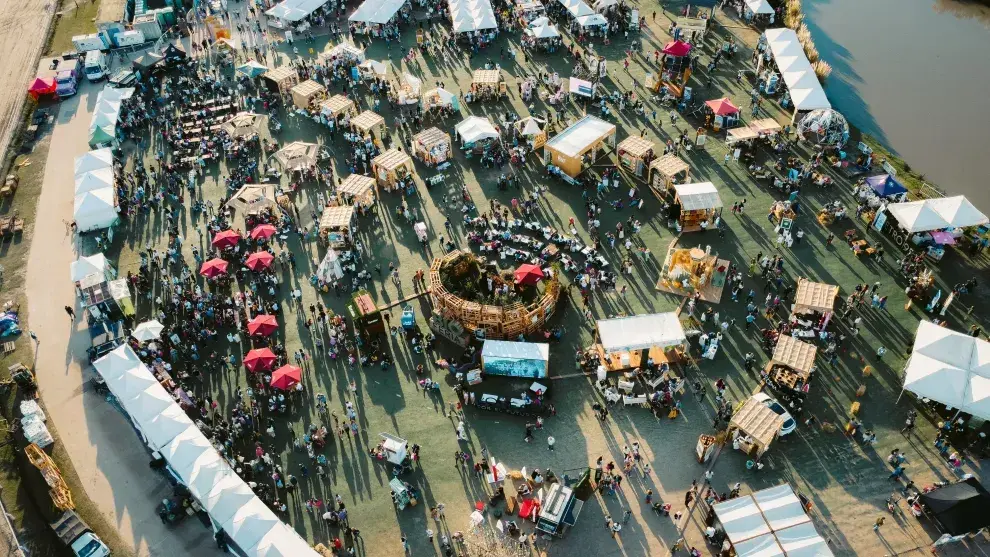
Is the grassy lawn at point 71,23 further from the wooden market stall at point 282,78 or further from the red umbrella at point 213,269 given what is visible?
the red umbrella at point 213,269

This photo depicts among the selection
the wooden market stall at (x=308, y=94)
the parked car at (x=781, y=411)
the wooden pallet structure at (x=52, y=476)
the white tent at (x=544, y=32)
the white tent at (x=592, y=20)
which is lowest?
the wooden pallet structure at (x=52, y=476)

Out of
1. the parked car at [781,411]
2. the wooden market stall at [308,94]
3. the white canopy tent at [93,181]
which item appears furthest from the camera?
the wooden market stall at [308,94]

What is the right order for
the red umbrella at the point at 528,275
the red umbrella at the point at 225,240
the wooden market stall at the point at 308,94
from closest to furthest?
the red umbrella at the point at 528,275 → the red umbrella at the point at 225,240 → the wooden market stall at the point at 308,94

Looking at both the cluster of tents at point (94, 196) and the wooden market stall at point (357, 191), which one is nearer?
the cluster of tents at point (94, 196)

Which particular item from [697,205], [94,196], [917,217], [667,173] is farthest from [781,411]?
[94,196]

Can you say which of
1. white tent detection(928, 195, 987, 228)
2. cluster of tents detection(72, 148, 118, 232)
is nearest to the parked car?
white tent detection(928, 195, 987, 228)

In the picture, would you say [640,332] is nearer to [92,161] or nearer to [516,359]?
[516,359]

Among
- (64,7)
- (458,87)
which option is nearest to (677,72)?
(458,87)

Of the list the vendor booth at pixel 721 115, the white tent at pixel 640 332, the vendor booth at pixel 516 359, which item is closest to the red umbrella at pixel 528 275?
the vendor booth at pixel 516 359
